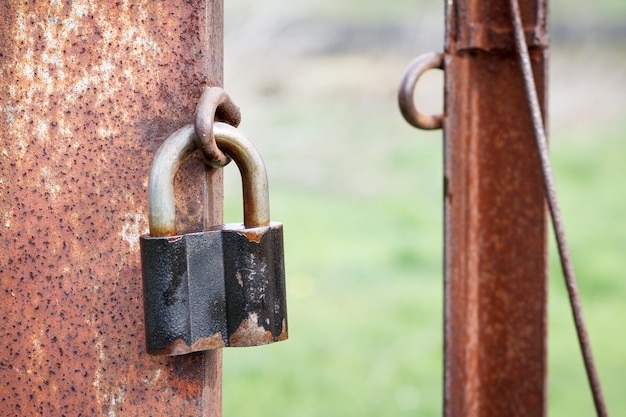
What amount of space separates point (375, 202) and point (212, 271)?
7.44 metres

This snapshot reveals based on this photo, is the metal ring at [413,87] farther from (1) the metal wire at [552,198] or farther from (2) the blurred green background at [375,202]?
(2) the blurred green background at [375,202]

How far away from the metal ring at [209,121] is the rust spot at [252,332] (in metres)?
0.17

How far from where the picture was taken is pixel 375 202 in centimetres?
820

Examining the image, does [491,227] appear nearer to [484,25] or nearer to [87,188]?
[484,25]

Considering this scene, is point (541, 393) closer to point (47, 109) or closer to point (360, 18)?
point (47, 109)

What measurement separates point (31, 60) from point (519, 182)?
30.8 inches

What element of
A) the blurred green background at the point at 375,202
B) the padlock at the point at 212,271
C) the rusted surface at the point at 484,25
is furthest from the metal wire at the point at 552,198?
the blurred green background at the point at 375,202

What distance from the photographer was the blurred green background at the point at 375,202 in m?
4.43

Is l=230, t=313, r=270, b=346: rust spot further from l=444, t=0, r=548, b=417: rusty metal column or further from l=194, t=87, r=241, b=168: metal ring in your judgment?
l=444, t=0, r=548, b=417: rusty metal column

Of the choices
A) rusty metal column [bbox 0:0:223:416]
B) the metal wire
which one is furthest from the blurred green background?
rusty metal column [bbox 0:0:223:416]

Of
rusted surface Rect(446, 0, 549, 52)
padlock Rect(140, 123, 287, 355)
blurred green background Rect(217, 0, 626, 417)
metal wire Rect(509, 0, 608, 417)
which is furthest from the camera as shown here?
blurred green background Rect(217, 0, 626, 417)

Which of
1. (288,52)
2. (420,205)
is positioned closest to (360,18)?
(288,52)

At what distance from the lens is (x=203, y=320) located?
80cm

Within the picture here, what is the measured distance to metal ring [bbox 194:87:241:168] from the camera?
78cm
